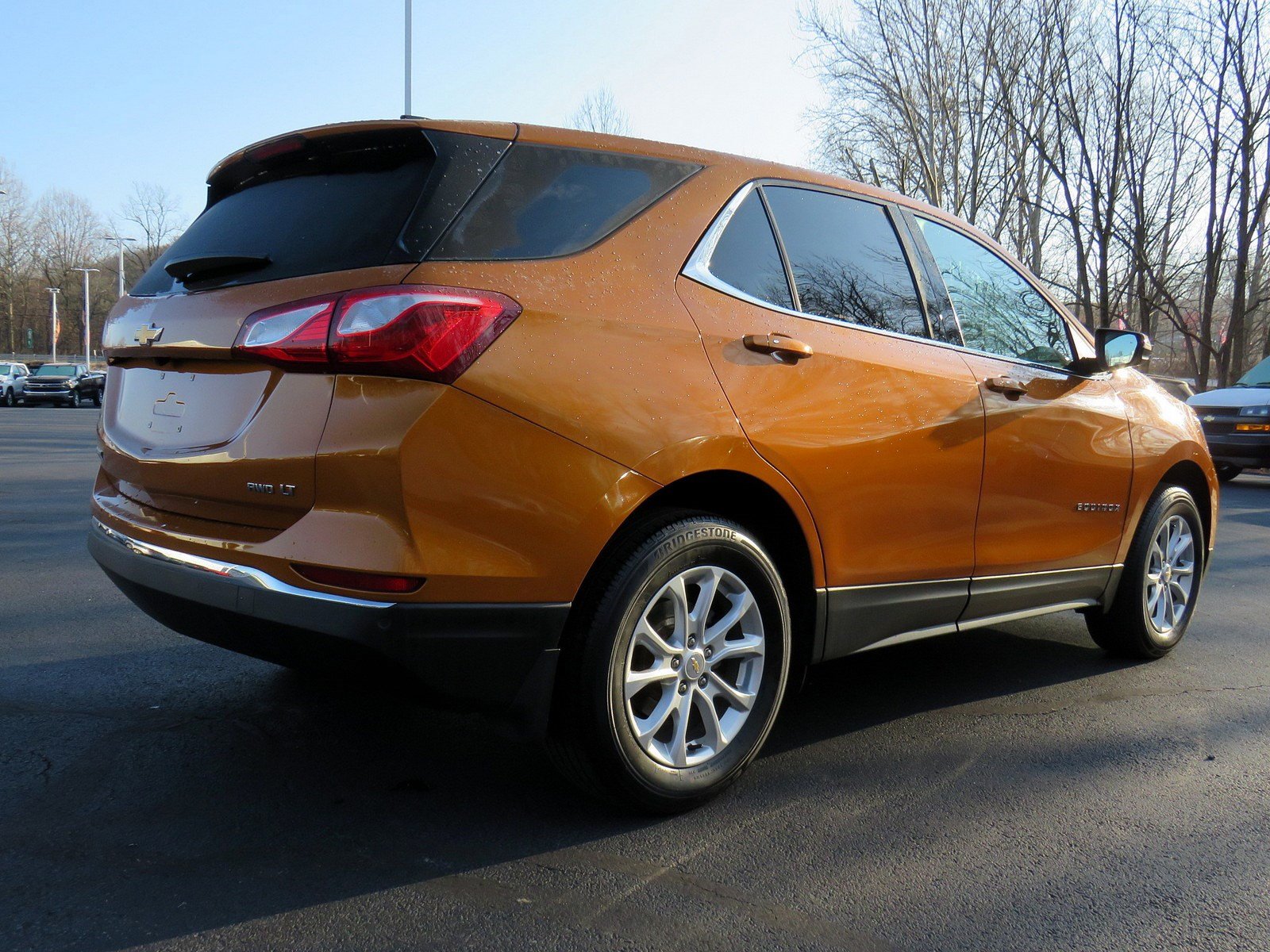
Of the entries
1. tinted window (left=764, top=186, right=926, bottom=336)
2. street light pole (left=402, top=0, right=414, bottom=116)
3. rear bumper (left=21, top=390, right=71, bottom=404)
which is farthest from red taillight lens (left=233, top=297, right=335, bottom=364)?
rear bumper (left=21, top=390, right=71, bottom=404)

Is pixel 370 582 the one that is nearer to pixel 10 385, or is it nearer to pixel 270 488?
pixel 270 488

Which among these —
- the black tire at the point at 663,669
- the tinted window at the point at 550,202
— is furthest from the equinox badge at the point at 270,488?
the black tire at the point at 663,669

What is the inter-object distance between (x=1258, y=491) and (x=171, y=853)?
14.3m

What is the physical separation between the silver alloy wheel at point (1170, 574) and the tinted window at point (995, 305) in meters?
1.04

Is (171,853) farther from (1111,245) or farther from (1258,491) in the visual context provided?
(1111,245)

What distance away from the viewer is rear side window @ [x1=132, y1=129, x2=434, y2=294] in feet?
8.34

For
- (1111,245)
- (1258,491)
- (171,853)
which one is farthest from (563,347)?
(1111,245)

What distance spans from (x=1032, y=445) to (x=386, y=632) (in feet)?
8.33

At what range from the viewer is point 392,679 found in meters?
2.41

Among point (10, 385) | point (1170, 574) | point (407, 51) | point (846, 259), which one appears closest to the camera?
point (846, 259)

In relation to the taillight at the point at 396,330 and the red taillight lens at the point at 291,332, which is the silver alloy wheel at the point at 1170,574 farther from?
the red taillight lens at the point at 291,332

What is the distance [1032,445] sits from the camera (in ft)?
12.7

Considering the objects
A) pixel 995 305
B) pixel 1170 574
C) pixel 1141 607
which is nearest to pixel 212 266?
pixel 995 305

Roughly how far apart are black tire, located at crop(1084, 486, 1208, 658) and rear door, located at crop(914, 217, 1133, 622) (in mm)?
189
